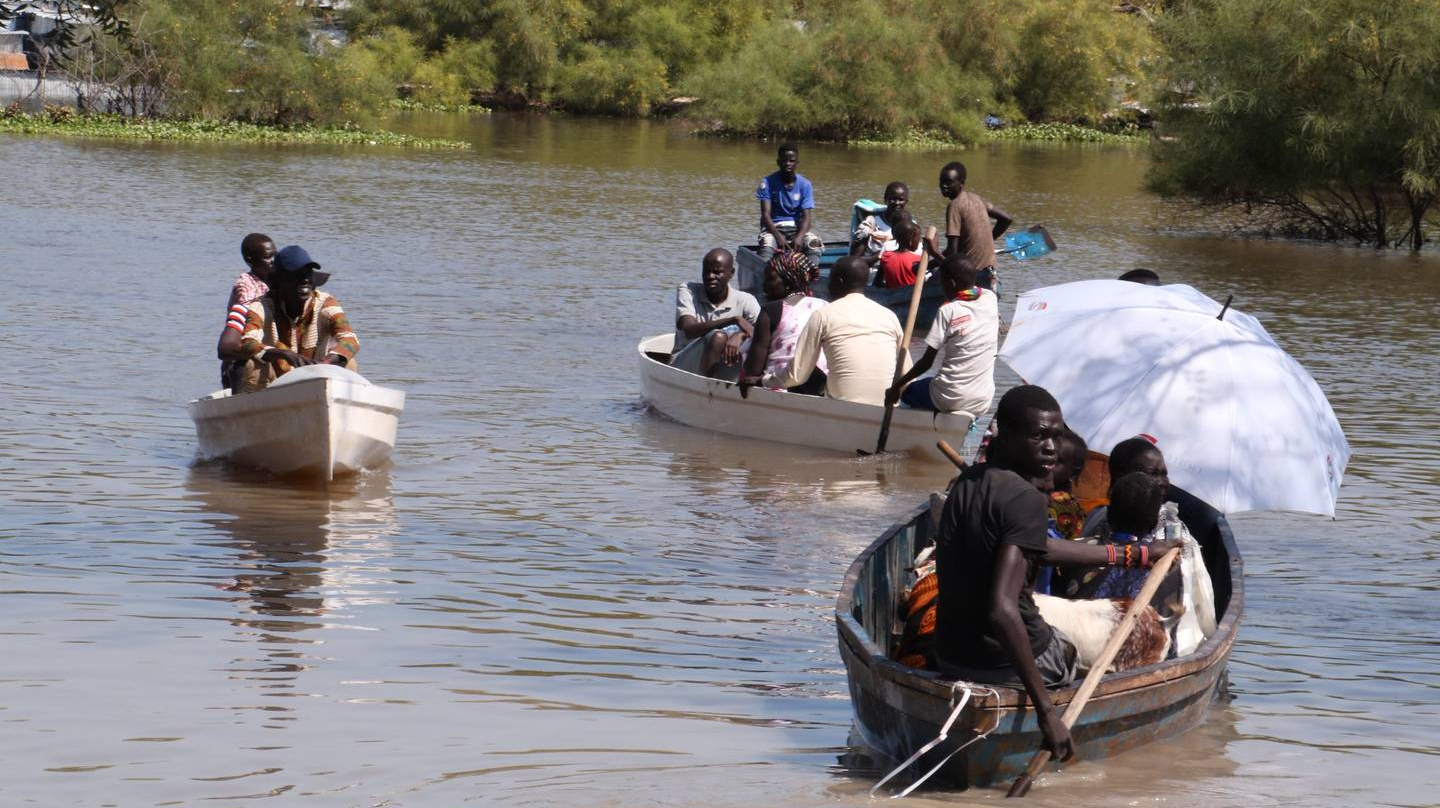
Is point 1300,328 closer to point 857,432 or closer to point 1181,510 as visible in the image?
point 857,432

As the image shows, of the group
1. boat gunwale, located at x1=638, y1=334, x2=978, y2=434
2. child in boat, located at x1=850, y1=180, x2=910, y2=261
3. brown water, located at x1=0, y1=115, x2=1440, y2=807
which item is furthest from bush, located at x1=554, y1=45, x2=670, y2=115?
boat gunwale, located at x1=638, y1=334, x2=978, y2=434

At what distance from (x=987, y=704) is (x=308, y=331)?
6.46m

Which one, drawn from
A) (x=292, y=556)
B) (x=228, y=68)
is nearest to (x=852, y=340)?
(x=292, y=556)

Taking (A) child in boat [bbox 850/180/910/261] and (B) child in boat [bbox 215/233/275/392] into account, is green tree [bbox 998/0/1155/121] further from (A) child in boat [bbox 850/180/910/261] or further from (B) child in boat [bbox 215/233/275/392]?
(B) child in boat [bbox 215/233/275/392]

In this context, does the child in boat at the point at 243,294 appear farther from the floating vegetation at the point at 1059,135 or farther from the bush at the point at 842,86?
the floating vegetation at the point at 1059,135

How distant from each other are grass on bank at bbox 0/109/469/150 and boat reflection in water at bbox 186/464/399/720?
31120 mm

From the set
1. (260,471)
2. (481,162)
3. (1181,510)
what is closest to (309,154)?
(481,162)

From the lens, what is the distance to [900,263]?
15.8 m

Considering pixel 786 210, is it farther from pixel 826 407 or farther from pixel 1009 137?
pixel 1009 137

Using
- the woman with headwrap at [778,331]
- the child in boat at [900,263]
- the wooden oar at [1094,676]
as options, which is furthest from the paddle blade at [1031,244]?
the wooden oar at [1094,676]

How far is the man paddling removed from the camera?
11.6 meters

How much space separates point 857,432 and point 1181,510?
12.7 ft

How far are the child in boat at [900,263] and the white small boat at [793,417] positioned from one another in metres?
3.27

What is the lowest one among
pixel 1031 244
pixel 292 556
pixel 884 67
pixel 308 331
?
pixel 292 556
